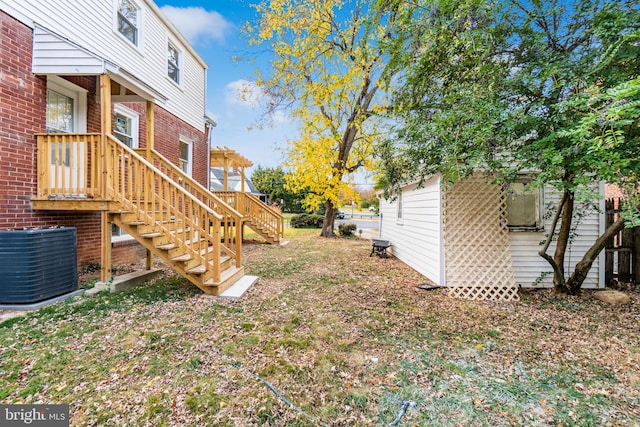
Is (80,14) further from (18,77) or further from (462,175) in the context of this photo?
(462,175)

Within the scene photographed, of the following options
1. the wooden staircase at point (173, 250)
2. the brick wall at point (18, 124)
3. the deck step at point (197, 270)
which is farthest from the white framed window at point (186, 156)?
the deck step at point (197, 270)

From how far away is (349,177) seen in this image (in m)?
14.1

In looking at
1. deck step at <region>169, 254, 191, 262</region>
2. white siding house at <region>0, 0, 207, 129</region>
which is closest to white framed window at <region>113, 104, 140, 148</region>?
white siding house at <region>0, 0, 207, 129</region>

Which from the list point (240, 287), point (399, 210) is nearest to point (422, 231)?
point (399, 210)

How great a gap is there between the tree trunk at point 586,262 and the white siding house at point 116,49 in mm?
8497

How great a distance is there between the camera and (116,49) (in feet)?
21.1

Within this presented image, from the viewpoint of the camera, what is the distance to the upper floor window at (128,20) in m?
6.75

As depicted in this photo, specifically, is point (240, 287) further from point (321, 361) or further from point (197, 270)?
point (321, 361)

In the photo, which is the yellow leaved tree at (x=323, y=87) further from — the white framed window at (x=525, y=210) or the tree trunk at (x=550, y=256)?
the tree trunk at (x=550, y=256)

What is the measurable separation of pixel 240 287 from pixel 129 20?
23.5ft

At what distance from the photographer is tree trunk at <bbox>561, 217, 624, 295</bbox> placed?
4849 mm

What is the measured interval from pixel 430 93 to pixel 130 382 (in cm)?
613

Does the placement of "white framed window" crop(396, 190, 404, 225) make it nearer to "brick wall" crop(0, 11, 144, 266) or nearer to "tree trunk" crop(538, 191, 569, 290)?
"tree trunk" crop(538, 191, 569, 290)

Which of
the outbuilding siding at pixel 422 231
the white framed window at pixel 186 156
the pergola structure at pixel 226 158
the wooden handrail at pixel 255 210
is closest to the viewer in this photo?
the outbuilding siding at pixel 422 231
